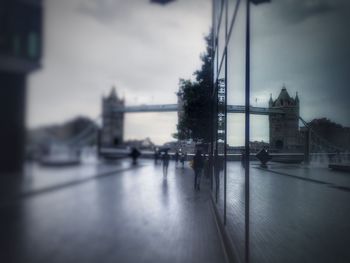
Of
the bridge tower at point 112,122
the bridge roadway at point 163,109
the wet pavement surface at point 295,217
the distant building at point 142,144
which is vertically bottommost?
the wet pavement surface at point 295,217

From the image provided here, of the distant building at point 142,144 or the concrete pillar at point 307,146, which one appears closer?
the concrete pillar at point 307,146

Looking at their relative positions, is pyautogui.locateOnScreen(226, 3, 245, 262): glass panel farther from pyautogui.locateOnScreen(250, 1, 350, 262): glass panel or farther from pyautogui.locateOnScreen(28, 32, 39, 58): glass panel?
pyautogui.locateOnScreen(28, 32, 39, 58): glass panel

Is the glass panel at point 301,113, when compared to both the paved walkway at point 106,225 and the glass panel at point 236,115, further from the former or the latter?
the paved walkway at point 106,225

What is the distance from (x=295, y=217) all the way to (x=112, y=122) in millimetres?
3824

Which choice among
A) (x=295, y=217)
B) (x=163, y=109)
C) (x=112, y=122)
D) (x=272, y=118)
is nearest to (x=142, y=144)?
(x=163, y=109)

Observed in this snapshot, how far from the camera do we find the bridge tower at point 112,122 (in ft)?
7.81

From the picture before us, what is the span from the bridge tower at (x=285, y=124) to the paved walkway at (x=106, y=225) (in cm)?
132

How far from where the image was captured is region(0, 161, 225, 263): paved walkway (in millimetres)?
2010

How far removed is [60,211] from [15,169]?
52cm

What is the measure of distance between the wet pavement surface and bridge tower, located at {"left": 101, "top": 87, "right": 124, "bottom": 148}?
1.42 meters

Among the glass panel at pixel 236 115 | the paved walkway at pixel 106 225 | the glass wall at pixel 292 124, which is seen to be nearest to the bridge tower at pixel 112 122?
the paved walkway at pixel 106 225

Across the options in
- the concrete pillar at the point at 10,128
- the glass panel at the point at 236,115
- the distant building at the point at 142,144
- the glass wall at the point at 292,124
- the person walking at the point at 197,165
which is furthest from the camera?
the person walking at the point at 197,165

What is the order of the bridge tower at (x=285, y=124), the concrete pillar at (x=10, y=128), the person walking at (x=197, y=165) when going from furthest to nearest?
the person walking at (x=197, y=165), the bridge tower at (x=285, y=124), the concrete pillar at (x=10, y=128)

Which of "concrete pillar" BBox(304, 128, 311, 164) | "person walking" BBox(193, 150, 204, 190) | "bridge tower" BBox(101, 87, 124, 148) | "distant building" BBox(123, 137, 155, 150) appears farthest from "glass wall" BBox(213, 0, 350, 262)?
"person walking" BBox(193, 150, 204, 190)
